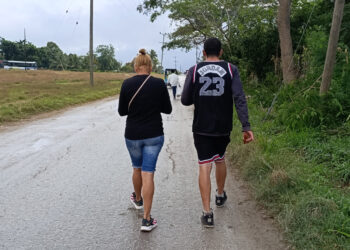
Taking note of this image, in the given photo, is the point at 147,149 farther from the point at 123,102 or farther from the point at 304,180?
the point at 304,180

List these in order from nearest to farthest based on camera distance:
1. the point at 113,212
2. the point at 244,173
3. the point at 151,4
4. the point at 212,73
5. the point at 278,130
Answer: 1. the point at 212,73
2. the point at 113,212
3. the point at 244,173
4. the point at 278,130
5. the point at 151,4

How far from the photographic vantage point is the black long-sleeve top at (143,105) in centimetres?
369

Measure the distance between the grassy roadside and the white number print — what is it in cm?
139

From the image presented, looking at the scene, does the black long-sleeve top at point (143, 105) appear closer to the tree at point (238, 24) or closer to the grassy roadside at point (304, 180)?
the grassy roadside at point (304, 180)

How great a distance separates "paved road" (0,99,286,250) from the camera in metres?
3.51

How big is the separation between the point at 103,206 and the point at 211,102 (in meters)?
1.83

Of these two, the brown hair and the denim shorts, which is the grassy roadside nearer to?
the denim shorts

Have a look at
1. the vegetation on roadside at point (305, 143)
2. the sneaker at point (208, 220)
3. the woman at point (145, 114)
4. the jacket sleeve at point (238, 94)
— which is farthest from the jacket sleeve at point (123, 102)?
the vegetation on roadside at point (305, 143)

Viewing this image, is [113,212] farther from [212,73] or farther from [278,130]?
[278,130]

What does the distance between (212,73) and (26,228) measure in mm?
2454

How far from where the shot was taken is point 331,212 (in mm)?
3506

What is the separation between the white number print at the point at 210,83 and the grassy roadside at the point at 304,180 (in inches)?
54.6

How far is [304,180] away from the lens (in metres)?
4.41

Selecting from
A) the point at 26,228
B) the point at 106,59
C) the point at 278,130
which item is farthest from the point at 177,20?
the point at 106,59
